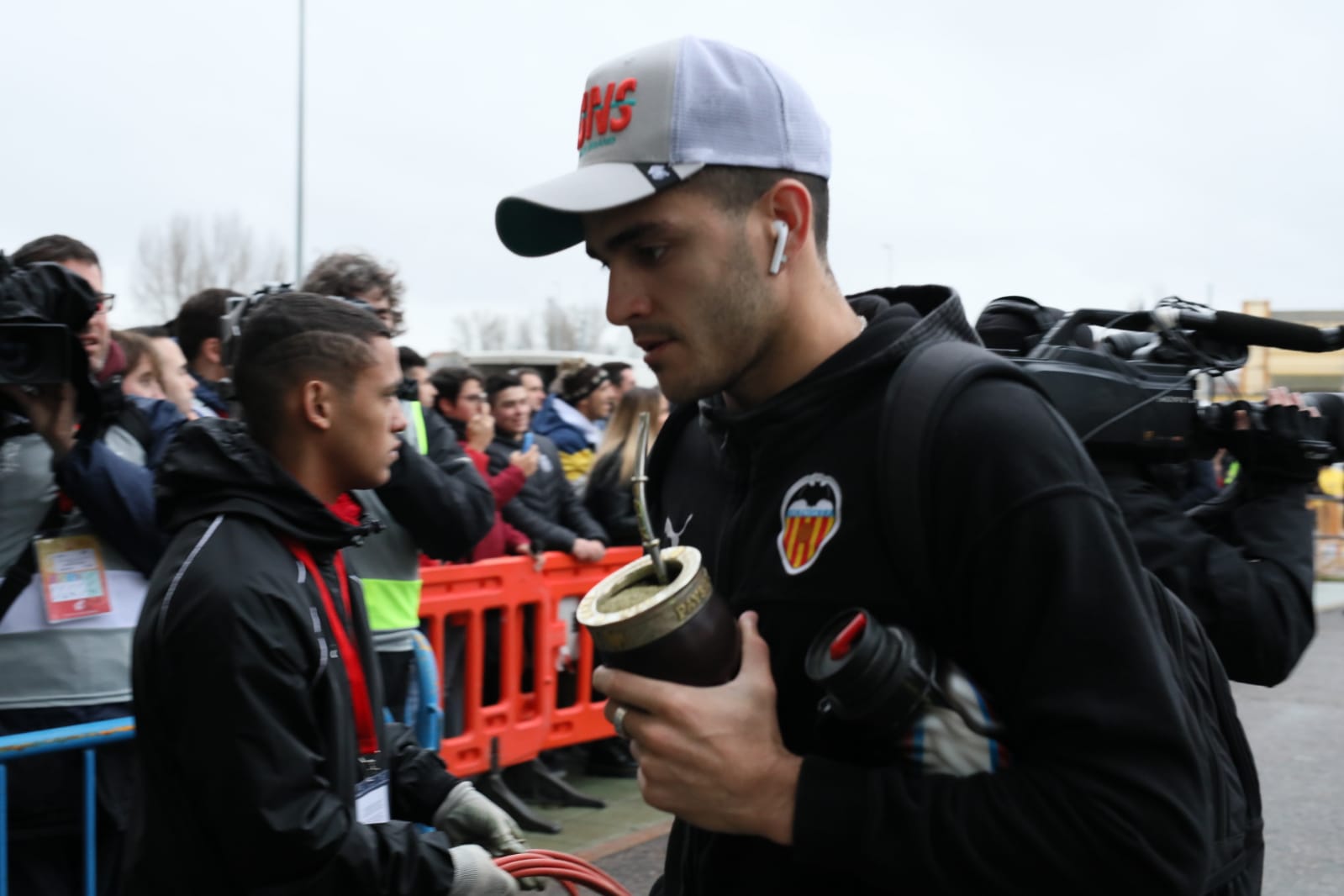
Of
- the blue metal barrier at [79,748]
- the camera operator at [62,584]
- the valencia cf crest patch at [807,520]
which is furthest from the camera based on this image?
the camera operator at [62,584]

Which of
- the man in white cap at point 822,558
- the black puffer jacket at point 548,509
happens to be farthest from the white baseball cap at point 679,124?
the black puffer jacket at point 548,509

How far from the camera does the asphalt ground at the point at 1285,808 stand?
5.35 m

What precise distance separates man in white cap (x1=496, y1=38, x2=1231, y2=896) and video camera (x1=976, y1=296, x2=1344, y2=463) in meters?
0.66

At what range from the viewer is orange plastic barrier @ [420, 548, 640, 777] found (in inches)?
229

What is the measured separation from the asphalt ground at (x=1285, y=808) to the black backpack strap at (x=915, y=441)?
133 inches

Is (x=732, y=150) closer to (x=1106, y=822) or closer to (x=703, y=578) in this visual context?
(x=703, y=578)

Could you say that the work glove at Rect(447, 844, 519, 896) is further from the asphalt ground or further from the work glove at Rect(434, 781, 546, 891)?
the asphalt ground

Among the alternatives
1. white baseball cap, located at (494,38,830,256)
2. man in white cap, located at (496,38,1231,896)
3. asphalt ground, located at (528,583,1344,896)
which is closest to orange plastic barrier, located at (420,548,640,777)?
asphalt ground, located at (528,583,1344,896)

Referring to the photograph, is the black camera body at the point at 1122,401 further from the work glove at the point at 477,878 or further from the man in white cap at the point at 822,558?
the work glove at the point at 477,878

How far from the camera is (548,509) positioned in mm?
6926

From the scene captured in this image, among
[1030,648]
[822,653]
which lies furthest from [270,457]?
[1030,648]

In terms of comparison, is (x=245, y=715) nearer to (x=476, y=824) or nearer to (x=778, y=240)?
(x=476, y=824)

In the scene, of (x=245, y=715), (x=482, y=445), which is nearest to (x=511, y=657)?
(x=482, y=445)

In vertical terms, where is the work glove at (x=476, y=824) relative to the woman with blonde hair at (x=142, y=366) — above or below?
below
